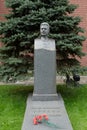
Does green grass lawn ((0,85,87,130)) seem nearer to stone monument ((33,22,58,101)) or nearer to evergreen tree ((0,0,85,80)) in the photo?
stone monument ((33,22,58,101))

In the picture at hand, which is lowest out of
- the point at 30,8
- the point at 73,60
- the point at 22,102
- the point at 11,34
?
the point at 22,102

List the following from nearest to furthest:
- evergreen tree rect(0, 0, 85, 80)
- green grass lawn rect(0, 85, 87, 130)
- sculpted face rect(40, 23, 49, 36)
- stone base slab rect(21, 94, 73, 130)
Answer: stone base slab rect(21, 94, 73, 130), green grass lawn rect(0, 85, 87, 130), sculpted face rect(40, 23, 49, 36), evergreen tree rect(0, 0, 85, 80)

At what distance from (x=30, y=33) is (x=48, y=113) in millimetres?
2620

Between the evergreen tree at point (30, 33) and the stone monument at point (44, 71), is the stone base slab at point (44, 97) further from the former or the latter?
the evergreen tree at point (30, 33)

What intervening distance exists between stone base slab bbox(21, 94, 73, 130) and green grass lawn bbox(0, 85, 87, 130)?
0.40 meters

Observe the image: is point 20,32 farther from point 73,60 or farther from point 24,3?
point 73,60

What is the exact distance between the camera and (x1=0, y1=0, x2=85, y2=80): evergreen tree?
879 centimetres

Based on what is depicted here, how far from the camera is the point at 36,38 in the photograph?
883 centimetres

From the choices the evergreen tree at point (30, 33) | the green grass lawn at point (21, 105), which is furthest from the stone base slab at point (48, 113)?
the evergreen tree at point (30, 33)

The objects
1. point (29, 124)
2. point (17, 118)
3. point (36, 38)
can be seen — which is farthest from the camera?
point (36, 38)

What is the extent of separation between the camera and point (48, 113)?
7.05m

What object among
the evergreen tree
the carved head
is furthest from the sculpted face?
the evergreen tree

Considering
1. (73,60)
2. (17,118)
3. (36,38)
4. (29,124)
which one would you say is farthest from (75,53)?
(29,124)

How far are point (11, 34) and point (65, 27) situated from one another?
1349mm
